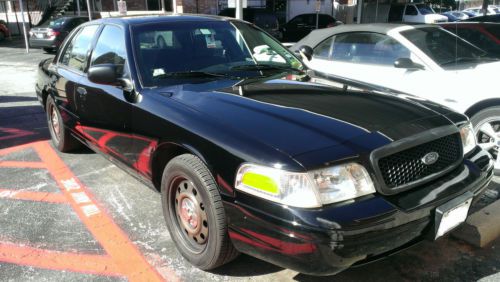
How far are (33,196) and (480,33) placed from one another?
5.91 m

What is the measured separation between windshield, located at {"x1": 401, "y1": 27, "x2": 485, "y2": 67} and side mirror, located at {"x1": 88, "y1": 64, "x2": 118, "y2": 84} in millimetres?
3375

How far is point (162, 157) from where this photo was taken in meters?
3.04

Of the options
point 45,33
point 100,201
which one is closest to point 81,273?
point 100,201

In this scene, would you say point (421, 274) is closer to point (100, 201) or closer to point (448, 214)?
point (448, 214)

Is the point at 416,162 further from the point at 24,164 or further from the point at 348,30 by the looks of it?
the point at 24,164

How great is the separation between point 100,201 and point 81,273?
1179mm

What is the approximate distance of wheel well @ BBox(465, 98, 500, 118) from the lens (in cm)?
429

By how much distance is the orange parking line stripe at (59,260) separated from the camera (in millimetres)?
2896

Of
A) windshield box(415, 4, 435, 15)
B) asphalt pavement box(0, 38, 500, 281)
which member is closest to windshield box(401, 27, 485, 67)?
asphalt pavement box(0, 38, 500, 281)

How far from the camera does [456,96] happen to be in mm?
4445

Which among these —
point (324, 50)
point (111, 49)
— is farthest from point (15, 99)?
point (324, 50)

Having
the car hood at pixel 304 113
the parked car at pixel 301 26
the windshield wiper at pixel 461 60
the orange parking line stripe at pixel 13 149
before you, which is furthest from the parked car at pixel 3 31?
the windshield wiper at pixel 461 60

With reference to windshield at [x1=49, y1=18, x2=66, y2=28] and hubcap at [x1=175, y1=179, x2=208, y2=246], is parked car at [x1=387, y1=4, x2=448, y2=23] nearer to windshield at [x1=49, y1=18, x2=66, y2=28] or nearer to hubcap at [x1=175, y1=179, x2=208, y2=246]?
windshield at [x1=49, y1=18, x2=66, y2=28]

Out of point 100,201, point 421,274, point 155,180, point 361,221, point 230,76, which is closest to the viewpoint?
point 361,221
